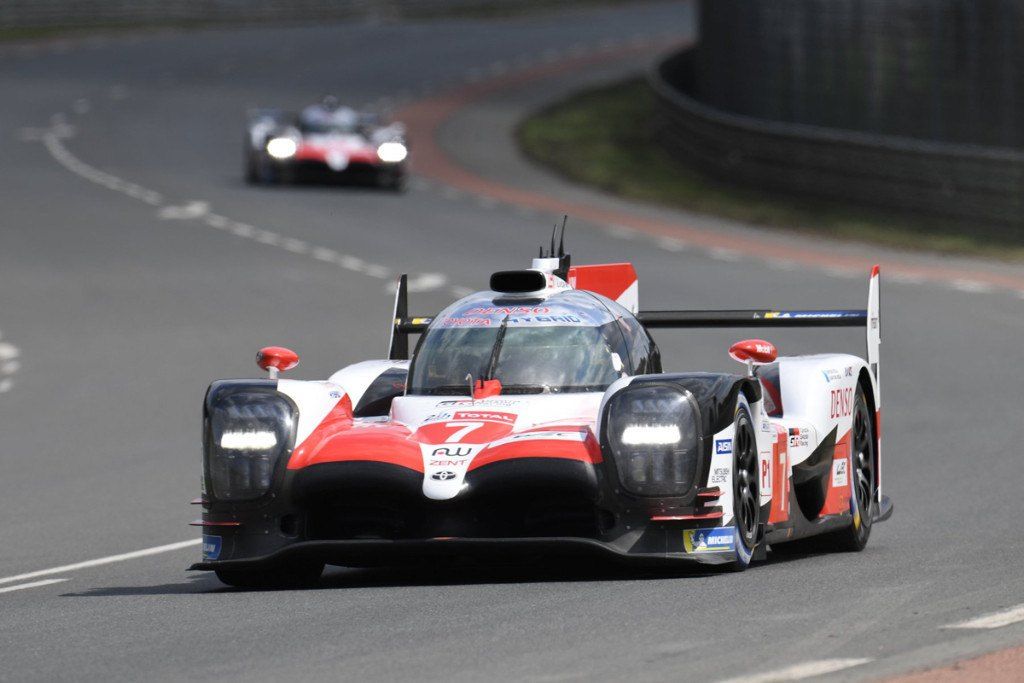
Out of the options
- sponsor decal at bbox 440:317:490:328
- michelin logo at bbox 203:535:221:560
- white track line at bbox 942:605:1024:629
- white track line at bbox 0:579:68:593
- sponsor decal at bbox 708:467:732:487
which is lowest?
white track line at bbox 0:579:68:593

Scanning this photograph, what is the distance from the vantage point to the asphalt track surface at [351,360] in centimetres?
716

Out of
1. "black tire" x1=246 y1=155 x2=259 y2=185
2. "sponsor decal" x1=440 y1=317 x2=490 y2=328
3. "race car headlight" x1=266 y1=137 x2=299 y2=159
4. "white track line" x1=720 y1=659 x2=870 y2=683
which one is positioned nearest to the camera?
"white track line" x1=720 y1=659 x2=870 y2=683

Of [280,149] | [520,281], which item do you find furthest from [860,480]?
[280,149]

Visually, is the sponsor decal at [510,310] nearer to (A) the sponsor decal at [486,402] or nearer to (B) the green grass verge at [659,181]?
(A) the sponsor decal at [486,402]

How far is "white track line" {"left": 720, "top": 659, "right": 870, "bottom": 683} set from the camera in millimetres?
6270

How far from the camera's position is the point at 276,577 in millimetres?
9203

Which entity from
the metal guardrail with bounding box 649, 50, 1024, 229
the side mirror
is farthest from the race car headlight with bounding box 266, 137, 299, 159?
the side mirror

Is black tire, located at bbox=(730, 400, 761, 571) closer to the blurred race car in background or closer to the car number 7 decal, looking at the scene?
the car number 7 decal

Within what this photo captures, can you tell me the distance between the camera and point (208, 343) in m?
21.9

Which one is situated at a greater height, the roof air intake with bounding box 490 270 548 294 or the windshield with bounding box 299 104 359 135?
the roof air intake with bounding box 490 270 548 294

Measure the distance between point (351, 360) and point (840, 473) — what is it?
10899mm

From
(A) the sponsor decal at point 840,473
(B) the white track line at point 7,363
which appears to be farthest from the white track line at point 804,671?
(B) the white track line at point 7,363

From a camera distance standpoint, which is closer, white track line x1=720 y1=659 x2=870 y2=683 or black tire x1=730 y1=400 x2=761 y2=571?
white track line x1=720 y1=659 x2=870 y2=683

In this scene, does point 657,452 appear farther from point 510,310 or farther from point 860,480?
point 860,480
